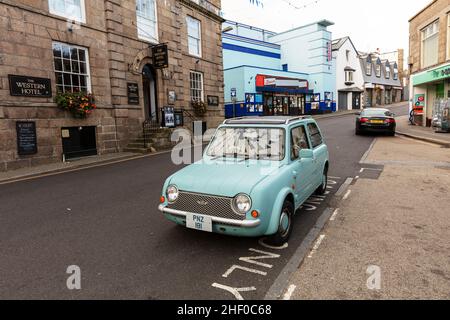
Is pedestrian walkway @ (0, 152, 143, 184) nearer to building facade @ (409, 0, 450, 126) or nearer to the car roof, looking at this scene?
the car roof

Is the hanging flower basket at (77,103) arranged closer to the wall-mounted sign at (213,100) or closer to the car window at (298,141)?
the wall-mounted sign at (213,100)

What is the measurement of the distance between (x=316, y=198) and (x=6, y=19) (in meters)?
11.8

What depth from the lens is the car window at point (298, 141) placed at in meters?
4.81

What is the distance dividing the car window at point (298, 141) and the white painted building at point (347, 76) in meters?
41.1

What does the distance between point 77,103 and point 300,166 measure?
35.3 feet

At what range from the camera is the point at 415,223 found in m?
4.79

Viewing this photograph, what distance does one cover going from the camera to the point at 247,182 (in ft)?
12.5

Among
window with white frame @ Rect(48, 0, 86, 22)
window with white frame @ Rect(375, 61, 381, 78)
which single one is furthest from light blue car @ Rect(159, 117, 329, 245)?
window with white frame @ Rect(375, 61, 381, 78)

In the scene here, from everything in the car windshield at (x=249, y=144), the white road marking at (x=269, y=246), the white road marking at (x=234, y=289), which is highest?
the car windshield at (x=249, y=144)

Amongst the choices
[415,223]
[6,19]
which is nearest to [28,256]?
[415,223]

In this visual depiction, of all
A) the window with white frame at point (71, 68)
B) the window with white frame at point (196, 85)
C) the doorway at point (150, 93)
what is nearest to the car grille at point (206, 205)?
the window with white frame at point (71, 68)

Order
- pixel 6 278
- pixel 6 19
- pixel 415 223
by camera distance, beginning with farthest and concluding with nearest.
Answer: pixel 6 19 < pixel 415 223 < pixel 6 278

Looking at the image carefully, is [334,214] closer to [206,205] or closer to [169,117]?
[206,205]
